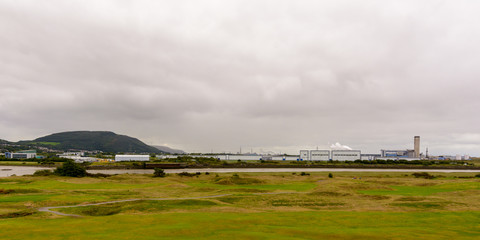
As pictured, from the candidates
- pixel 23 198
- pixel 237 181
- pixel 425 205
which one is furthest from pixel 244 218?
pixel 237 181

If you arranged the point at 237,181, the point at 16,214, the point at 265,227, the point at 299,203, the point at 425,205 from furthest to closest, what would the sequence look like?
the point at 237,181 < the point at 299,203 < the point at 425,205 < the point at 16,214 < the point at 265,227

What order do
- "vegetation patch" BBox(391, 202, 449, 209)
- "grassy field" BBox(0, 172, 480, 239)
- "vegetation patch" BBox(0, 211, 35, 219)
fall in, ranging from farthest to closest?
"vegetation patch" BBox(391, 202, 449, 209) < "vegetation patch" BBox(0, 211, 35, 219) < "grassy field" BBox(0, 172, 480, 239)

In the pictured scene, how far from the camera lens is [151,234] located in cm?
2745

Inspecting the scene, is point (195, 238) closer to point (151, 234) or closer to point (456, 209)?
point (151, 234)

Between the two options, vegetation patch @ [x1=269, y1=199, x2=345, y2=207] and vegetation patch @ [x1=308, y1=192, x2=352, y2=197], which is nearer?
vegetation patch @ [x1=269, y1=199, x2=345, y2=207]

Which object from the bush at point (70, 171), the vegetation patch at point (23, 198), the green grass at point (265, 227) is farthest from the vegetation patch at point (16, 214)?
the bush at point (70, 171)

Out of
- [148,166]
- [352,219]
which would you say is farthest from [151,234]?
[148,166]

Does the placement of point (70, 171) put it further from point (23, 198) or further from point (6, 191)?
point (23, 198)

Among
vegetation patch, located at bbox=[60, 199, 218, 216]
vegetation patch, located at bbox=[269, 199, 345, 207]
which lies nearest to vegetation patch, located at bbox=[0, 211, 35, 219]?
vegetation patch, located at bbox=[60, 199, 218, 216]

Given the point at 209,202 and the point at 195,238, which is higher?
the point at 195,238

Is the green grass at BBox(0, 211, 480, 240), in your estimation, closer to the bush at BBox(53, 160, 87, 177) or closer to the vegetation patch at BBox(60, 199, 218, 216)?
the vegetation patch at BBox(60, 199, 218, 216)

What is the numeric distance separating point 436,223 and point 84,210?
165ft

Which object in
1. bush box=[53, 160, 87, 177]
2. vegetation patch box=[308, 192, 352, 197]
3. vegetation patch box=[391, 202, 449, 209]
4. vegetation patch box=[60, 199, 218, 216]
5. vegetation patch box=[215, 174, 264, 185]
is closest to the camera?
vegetation patch box=[60, 199, 218, 216]

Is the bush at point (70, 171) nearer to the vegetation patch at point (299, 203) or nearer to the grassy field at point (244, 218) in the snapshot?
the grassy field at point (244, 218)
